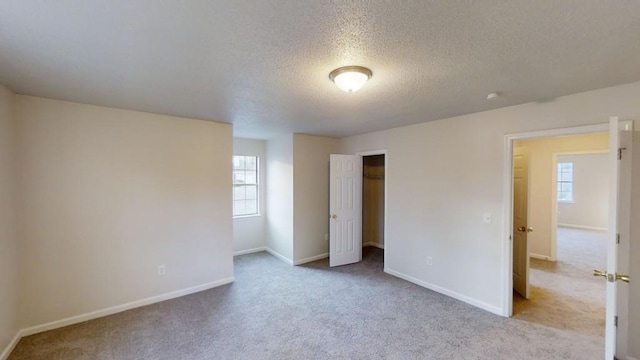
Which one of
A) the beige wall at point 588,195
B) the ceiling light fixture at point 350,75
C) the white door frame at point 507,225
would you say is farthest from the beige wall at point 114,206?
the beige wall at point 588,195

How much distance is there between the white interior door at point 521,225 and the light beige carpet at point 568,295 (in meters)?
0.22

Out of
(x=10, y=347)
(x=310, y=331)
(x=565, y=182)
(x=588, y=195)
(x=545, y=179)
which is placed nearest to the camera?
(x=10, y=347)

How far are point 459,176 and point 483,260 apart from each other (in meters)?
1.08

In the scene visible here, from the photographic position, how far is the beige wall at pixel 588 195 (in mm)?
7434

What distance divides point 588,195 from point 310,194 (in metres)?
8.61

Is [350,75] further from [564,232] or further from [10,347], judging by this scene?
[564,232]

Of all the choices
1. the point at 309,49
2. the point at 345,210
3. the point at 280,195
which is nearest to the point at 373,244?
the point at 345,210

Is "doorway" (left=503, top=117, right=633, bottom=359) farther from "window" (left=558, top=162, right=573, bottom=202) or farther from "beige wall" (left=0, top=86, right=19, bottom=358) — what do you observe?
"window" (left=558, top=162, right=573, bottom=202)

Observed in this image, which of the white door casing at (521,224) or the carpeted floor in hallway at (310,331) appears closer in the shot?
the carpeted floor in hallway at (310,331)

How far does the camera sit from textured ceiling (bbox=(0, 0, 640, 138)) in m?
1.26

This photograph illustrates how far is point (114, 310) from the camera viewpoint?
3.03 m

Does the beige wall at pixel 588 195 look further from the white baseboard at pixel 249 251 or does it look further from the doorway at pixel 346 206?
the white baseboard at pixel 249 251

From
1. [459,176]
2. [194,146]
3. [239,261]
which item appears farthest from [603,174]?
[194,146]

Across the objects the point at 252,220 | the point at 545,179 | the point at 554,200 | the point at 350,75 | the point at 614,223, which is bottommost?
the point at 252,220
